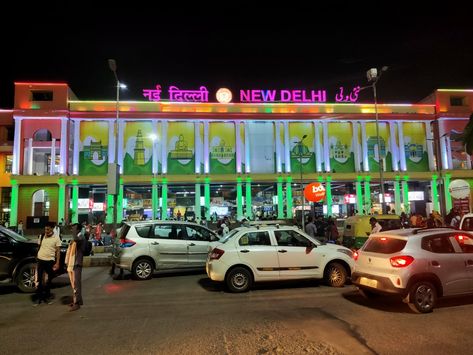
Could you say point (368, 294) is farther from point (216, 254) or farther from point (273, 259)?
point (216, 254)

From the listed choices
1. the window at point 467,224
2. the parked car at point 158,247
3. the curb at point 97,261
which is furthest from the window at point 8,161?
the window at point 467,224

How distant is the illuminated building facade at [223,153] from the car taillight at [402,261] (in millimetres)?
32756

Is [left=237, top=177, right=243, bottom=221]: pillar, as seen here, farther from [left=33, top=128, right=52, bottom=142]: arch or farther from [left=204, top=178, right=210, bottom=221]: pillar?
[left=33, top=128, right=52, bottom=142]: arch

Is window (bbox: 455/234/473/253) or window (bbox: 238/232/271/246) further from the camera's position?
window (bbox: 238/232/271/246)

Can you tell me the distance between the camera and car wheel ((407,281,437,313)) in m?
7.18

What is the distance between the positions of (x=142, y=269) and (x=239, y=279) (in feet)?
13.1

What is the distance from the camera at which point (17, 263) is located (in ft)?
33.8

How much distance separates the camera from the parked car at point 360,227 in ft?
48.6

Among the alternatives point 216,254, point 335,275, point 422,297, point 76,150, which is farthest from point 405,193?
point 422,297

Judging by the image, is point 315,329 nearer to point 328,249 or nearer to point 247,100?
point 328,249

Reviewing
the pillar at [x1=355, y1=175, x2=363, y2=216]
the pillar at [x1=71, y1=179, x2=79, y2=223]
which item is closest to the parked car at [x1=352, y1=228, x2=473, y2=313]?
the pillar at [x1=71, y1=179, x2=79, y2=223]

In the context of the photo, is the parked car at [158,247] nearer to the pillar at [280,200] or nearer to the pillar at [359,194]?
the pillar at [280,200]

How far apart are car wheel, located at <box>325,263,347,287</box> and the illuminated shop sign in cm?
3300

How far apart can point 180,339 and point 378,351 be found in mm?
2817
